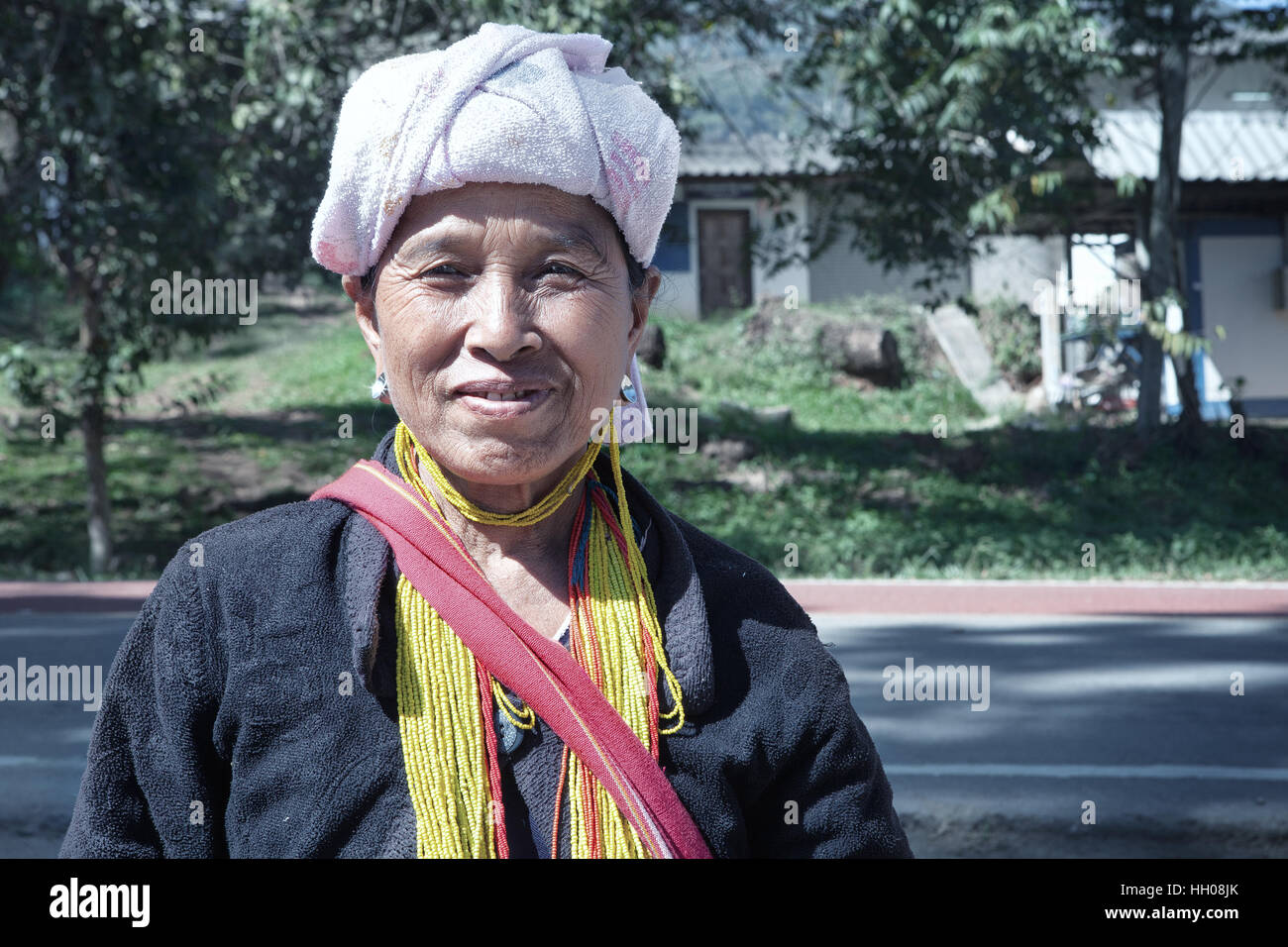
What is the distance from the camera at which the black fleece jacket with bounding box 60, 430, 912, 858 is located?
1635mm

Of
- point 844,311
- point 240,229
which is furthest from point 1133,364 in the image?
point 240,229

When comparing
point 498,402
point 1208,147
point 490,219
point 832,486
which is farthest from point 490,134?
point 1208,147

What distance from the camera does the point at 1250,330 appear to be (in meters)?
21.5

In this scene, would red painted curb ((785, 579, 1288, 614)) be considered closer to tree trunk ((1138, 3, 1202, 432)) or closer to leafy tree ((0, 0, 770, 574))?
leafy tree ((0, 0, 770, 574))

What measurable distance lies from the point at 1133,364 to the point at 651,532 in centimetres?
1601

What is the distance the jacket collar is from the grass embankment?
33.1 ft

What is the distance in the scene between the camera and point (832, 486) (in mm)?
14773

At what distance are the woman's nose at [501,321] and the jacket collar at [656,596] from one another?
0.26m

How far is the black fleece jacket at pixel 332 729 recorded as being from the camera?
163 cm

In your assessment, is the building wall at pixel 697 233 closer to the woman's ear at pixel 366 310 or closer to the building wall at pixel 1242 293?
the building wall at pixel 1242 293

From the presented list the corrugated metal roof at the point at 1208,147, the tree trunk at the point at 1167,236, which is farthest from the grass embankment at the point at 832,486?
the corrugated metal roof at the point at 1208,147

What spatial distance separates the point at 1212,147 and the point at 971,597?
1352 cm

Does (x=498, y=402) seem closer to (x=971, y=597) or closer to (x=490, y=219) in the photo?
(x=490, y=219)
